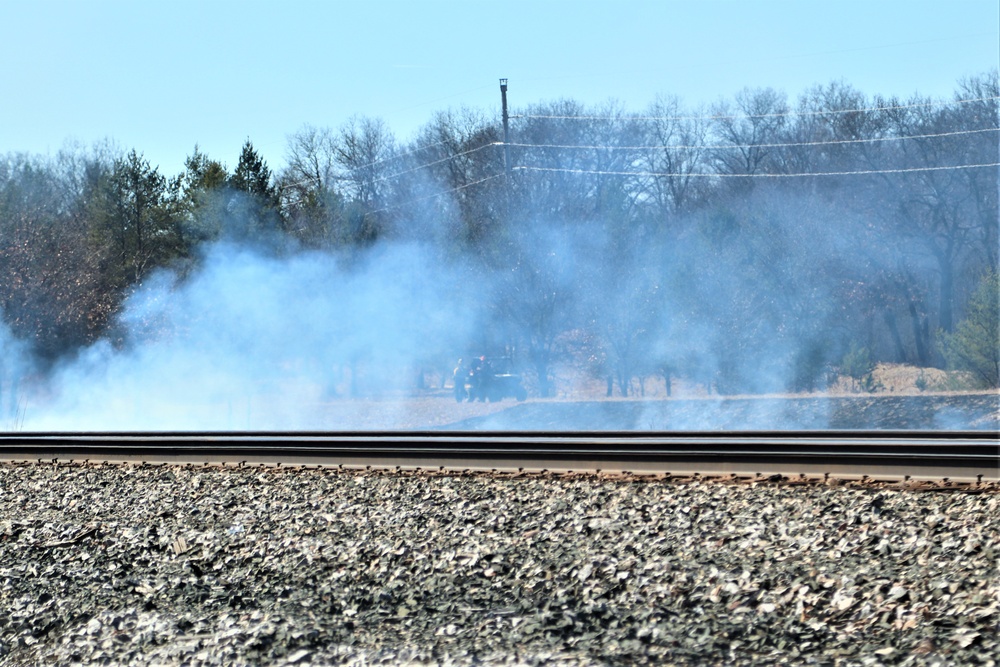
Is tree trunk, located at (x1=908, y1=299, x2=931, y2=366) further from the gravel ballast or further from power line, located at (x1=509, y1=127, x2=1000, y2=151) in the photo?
the gravel ballast

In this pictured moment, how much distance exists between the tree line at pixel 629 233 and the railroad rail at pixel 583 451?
441 inches

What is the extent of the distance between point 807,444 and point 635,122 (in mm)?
27555

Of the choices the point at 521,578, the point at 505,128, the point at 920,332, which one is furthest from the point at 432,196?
the point at 521,578

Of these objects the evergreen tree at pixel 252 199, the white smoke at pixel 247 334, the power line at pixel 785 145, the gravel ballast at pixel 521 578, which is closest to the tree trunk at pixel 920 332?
the power line at pixel 785 145

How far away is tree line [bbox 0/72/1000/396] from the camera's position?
23.4 metres

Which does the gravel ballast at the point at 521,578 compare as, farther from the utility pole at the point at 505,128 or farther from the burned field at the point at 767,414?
the utility pole at the point at 505,128

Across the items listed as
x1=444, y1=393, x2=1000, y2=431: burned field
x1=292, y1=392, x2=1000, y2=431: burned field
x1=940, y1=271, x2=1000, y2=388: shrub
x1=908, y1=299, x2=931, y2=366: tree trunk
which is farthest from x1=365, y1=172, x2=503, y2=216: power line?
x1=908, y1=299, x2=931, y2=366: tree trunk

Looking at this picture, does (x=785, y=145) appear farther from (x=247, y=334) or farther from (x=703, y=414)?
(x=247, y=334)

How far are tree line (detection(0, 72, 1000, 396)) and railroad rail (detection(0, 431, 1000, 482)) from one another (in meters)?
11.2

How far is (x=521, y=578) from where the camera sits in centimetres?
618

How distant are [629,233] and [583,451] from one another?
15.5m

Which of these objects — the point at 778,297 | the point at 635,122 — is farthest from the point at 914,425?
the point at 635,122

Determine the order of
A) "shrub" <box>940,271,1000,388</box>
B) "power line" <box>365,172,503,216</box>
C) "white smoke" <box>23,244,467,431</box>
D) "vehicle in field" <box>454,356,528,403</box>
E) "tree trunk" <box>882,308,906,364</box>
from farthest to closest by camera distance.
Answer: "tree trunk" <box>882,308,906,364</box>
"power line" <box>365,172,503,216</box>
"vehicle in field" <box>454,356,528,403</box>
"white smoke" <box>23,244,467,431</box>
"shrub" <box>940,271,1000,388</box>

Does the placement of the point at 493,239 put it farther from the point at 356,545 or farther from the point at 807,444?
the point at 356,545
